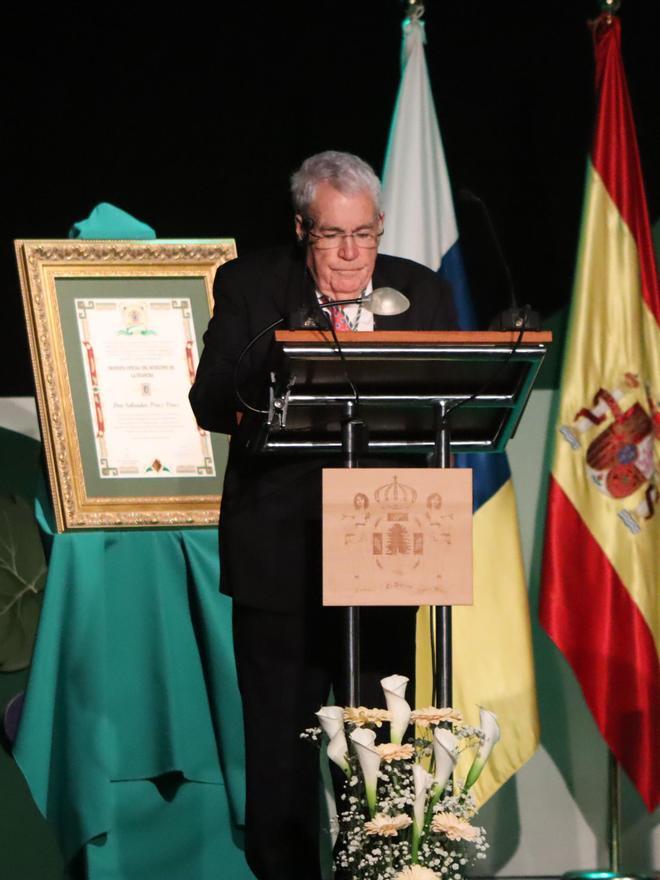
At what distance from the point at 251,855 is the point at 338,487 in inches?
30.0

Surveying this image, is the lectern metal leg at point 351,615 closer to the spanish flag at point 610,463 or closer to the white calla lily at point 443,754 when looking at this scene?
the white calla lily at point 443,754

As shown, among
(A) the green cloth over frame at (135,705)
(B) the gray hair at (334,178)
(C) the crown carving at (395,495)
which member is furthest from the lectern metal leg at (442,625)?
(A) the green cloth over frame at (135,705)

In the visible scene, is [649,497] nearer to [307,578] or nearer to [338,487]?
[307,578]

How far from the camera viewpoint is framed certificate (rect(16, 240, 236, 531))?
9.71 feet

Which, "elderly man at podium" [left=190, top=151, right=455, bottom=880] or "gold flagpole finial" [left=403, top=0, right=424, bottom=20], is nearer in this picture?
"elderly man at podium" [left=190, top=151, right=455, bottom=880]

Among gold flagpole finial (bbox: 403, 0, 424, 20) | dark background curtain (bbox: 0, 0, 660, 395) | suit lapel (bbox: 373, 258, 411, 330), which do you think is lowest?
suit lapel (bbox: 373, 258, 411, 330)

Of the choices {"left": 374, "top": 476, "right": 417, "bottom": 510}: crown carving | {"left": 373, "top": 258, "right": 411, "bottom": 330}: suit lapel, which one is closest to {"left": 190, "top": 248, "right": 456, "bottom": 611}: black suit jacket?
{"left": 373, "top": 258, "right": 411, "bottom": 330}: suit lapel

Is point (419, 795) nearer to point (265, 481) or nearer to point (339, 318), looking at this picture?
point (265, 481)

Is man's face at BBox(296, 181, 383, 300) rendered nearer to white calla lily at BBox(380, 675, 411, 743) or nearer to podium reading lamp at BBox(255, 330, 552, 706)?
podium reading lamp at BBox(255, 330, 552, 706)

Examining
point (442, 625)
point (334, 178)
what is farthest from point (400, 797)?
point (334, 178)

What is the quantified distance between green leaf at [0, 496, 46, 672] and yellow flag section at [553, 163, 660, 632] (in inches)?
52.6

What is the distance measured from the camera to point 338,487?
1.89 m

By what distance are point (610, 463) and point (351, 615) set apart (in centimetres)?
147

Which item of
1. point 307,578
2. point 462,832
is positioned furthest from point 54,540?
point 462,832
